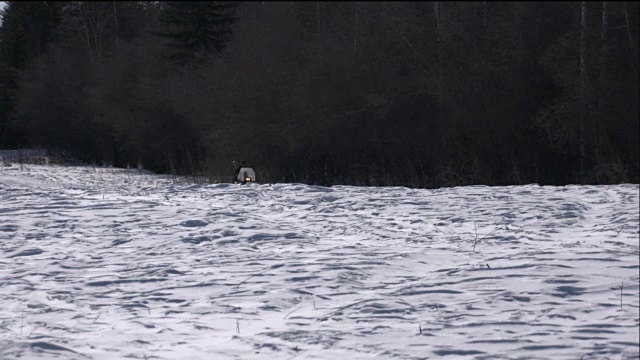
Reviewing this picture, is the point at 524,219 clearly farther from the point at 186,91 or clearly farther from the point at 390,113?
the point at 186,91

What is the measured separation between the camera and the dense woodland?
66.1ft

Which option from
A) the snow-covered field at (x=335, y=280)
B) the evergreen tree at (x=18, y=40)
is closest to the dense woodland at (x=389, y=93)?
the snow-covered field at (x=335, y=280)

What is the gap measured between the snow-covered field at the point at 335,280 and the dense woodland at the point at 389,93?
4.28 metres

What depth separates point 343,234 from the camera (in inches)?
437

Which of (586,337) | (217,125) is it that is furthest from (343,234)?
(217,125)

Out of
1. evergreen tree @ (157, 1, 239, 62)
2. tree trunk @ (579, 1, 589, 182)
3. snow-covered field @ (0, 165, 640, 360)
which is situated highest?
evergreen tree @ (157, 1, 239, 62)

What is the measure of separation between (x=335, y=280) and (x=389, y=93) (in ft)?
59.6

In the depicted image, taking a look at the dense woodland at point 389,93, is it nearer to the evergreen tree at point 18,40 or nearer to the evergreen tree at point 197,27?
the evergreen tree at point 197,27

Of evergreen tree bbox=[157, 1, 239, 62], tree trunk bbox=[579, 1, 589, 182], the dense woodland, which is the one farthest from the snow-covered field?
evergreen tree bbox=[157, 1, 239, 62]

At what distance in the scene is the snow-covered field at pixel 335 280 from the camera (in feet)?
20.0

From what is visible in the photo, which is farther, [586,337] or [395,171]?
[395,171]

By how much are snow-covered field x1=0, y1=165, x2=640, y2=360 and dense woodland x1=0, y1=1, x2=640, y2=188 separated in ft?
14.0

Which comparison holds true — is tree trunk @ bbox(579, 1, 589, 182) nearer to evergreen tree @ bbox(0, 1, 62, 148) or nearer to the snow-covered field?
the snow-covered field

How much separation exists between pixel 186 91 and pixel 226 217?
20.7m
